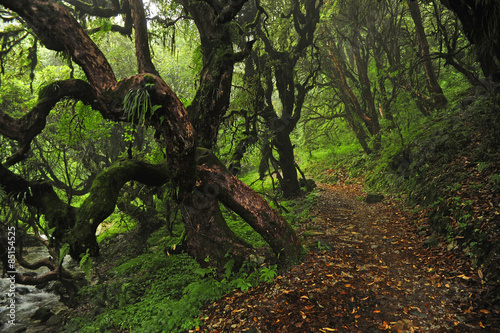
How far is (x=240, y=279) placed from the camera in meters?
4.97

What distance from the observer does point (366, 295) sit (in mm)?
4066

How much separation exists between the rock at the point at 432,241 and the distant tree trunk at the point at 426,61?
775 cm

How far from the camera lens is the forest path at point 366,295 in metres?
3.50

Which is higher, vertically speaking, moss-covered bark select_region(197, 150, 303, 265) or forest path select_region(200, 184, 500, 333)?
moss-covered bark select_region(197, 150, 303, 265)

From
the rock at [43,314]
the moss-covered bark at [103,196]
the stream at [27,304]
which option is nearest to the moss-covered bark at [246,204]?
the moss-covered bark at [103,196]

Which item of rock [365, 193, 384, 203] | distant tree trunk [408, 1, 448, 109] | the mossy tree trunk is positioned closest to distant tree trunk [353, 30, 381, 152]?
distant tree trunk [408, 1, 448, 109]

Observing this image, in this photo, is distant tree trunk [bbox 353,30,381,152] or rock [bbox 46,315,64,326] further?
distant tree trunk [bbox 353,30,381,152]

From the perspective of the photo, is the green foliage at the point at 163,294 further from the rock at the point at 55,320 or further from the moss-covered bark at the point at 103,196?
the moss-covered bark at the point at 103,196

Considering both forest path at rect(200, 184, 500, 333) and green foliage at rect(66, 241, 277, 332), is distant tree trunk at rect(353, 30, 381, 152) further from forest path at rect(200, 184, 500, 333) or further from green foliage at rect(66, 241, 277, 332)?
green foliage at rect(66, 241, 277, 332)


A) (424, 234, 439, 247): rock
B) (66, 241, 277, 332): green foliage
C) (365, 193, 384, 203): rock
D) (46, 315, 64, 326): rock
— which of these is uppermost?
(66, 241, 277, 332): green foliage

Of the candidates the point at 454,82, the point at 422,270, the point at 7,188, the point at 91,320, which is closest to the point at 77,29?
the point at 7,188

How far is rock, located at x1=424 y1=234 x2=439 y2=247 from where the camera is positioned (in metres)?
5.29

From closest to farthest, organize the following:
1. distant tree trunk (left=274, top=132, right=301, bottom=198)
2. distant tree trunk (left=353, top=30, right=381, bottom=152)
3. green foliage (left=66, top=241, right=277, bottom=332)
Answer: green foliage (left=66, top=241, right=277, bottom=332) → distant tree trunk (left=274, top=132, right=301, bottom=198) → distant tree trunk (left=353, top=30, right=381, bottom=152)

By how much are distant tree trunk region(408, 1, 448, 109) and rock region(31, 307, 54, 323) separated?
49.9 ft
